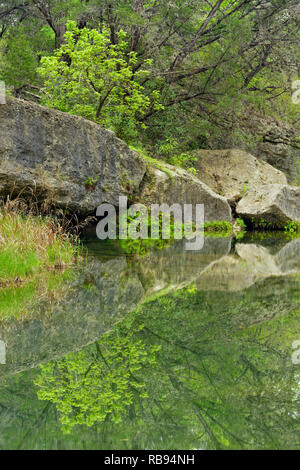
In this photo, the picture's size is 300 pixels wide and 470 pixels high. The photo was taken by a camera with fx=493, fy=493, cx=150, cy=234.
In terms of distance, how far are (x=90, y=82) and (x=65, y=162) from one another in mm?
5294

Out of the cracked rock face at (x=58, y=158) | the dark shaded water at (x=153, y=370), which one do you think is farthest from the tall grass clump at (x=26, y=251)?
the cracked rock face at (x=58, y=158)

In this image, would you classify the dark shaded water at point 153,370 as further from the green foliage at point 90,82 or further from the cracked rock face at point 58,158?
the green foliage at point 90,82

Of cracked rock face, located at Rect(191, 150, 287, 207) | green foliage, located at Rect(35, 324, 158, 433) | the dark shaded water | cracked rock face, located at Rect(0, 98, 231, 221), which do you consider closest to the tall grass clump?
the dark shaded water

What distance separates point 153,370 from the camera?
2.51 m

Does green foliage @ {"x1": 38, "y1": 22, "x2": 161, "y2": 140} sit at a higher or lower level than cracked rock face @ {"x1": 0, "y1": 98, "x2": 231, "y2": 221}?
higher

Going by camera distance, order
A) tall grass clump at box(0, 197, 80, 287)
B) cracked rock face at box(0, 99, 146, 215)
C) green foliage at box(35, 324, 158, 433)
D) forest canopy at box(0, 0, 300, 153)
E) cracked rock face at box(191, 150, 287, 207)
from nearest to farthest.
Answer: green foliage at box(35, 324, 158, 433) < tall grass clump at box(0, 197, 80, 287) < cracked rock face at box(0, 99, 146, 215) < forest canopy at box(0, 0, 300, 153) < cracked rock face at box(191, 150, 287, 207)

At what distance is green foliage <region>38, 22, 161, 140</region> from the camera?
12.7m

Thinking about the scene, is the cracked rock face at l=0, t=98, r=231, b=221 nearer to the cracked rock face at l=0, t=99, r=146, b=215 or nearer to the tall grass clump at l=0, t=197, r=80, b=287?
the cracked rock face at l=0, t=99, r=146, b=215

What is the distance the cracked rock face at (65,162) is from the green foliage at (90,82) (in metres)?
2.32

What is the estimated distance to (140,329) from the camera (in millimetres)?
3432

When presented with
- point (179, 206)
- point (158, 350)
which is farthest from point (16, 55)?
point (158, 350)

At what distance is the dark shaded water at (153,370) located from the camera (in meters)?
1.81

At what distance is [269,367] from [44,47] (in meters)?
19.4

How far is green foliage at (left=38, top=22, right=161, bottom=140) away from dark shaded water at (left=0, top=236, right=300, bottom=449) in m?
8.71
